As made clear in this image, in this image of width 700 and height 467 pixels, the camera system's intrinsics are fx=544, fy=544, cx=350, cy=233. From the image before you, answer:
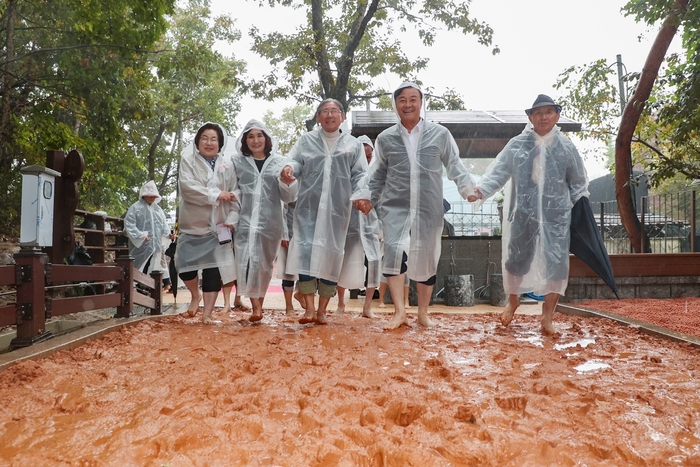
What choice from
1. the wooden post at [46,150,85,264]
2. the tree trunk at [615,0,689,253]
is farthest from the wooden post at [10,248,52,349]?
the tree trunk at [615,0,689,253]

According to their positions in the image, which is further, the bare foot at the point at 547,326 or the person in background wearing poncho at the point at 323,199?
the person in background wearing poncho at the point at 323,199

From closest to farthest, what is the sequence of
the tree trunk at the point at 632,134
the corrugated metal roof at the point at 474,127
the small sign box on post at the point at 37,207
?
the small sign box on post at the point at 37,207 → the tree trunk at the point at 632,134 → the corrugated metal roof at the point at 474,127

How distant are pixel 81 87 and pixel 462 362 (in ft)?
22.2

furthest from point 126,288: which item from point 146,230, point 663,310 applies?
point 663,310

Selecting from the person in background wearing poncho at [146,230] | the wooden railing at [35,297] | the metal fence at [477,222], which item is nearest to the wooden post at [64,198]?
the wooden railing at [35,297]

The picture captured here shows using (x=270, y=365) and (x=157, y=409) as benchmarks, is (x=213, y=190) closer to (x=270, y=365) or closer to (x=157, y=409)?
(x=270, y=365)

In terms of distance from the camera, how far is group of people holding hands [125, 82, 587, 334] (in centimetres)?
441

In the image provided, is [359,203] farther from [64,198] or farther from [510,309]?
[64,198]

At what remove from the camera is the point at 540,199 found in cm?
443

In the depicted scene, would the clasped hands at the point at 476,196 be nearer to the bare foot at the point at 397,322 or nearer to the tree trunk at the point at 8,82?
the bare foot at the point at 397,322

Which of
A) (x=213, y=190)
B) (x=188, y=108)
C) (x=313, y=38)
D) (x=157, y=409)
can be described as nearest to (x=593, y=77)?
(x=313, y=38)

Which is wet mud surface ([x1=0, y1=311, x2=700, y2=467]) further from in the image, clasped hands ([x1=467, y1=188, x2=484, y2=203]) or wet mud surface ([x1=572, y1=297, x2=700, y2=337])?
wet mud surface ([x1=572, y1=297, x2=700, y2=337])

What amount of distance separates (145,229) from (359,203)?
19.2ft

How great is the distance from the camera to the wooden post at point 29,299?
3.62 metres
